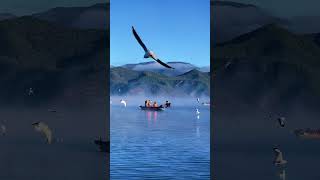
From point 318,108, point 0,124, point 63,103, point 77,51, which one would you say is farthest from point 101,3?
point 318,108

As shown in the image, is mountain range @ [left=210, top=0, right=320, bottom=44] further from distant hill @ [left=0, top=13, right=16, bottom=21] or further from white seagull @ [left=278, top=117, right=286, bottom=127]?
distant hill @ [left=0, top=13, right=16, bottom=21]

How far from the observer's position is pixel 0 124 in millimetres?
11023

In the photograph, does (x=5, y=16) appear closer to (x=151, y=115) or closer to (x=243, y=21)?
(x=243, y=21)

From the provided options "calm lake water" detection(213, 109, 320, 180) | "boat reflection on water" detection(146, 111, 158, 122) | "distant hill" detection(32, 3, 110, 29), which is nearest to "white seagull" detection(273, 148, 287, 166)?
"calm lake water" detection(213, 109, 320, 180)

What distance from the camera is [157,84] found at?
2683 centimetres

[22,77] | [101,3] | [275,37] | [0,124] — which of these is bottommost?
[0,124]

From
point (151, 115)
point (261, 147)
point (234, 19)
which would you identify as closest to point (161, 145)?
point (151, 115)

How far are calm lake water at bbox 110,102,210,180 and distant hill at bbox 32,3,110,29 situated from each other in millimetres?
3160

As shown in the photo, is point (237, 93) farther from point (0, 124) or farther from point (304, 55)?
point (0, 124)

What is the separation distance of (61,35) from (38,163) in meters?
2.66

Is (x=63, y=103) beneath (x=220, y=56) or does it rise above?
beneath

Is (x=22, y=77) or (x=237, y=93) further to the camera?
(x=22, y=77)

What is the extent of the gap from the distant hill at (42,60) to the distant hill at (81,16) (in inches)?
4.8

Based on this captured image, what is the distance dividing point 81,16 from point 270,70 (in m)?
3.96
